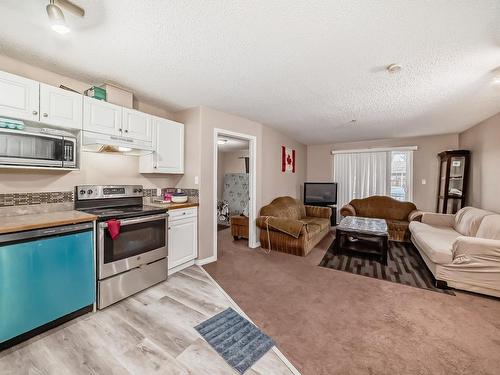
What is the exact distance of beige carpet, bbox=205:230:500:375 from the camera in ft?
4.99

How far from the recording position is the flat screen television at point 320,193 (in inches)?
227

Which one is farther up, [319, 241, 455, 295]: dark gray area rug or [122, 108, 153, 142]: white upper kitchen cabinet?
[122, 108, 153, 142]: white upper kitchen cabinet

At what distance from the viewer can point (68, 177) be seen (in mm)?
2379

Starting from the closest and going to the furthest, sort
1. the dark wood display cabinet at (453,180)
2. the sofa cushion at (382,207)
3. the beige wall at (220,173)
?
1. the dark wood display cabinet at (453,180)
2. the sofa cushion at (382,207)
3. the beige wall at (220,173)

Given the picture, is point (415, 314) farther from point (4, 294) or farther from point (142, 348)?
point (4, 294)

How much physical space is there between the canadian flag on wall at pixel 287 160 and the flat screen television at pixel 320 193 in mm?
786

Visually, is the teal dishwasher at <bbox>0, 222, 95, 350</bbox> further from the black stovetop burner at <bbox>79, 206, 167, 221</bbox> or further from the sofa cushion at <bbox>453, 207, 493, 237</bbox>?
the sofa cushion at <bbox>453, 207, 493, 237</bbox>

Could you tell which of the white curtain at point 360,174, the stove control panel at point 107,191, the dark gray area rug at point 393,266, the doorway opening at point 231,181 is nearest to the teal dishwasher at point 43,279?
the stove control panel at point 107,191

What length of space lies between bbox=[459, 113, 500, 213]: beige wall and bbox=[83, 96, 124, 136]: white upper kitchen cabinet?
219 inches

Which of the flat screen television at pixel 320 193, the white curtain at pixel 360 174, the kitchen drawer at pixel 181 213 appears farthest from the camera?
the flat screen television at pixel 320 193

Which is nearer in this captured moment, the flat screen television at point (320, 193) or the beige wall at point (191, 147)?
the beige wall at point (191, 147)

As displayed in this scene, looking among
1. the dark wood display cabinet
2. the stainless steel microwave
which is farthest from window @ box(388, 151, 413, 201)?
the stainless steel microwave

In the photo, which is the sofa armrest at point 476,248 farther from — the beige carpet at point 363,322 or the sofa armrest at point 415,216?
the sofa armrest at point 415,216

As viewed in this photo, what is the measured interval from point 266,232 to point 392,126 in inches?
131
